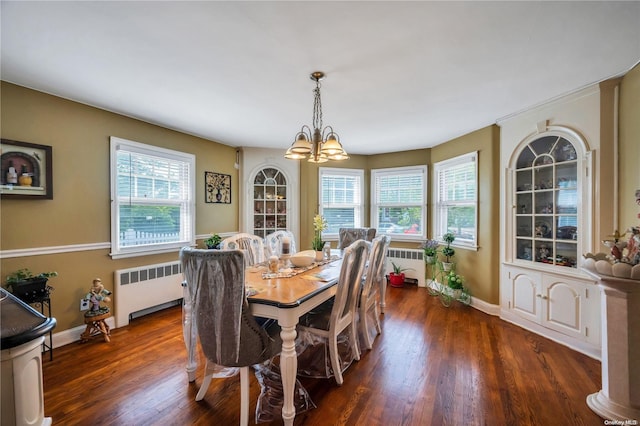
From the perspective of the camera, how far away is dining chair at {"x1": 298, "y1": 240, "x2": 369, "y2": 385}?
6.57ft

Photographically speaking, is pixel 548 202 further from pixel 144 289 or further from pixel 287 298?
pixel 144 289

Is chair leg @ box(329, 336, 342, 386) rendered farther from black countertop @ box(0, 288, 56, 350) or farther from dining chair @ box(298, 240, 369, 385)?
black countertop @ box(0, 288, 56, 350)

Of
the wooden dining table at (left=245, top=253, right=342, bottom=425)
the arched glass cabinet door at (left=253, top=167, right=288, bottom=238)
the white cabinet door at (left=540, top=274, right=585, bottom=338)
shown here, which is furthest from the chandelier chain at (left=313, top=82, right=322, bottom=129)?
the white cabinet door at (left=540, top=274, right=585, bottom=338)

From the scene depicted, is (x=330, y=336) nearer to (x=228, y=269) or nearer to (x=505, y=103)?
(x=228, y=269)

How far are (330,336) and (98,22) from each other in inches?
102

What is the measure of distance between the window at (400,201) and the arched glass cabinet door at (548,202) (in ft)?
5.49

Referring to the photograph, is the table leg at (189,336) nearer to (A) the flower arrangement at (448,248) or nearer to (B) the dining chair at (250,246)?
(B) the dining chair at (250,246)

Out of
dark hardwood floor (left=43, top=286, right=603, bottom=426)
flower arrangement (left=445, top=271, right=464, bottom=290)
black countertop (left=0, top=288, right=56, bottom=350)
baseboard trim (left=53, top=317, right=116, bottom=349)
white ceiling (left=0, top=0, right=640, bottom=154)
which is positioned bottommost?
dark hardwood floor (left=43, top=286, right=603, bottom=426)

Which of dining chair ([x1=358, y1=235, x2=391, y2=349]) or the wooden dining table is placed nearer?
the wooden dining table

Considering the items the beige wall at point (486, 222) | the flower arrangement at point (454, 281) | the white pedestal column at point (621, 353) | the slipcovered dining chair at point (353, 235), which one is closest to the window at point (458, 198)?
the beige wall at point (486, 222)

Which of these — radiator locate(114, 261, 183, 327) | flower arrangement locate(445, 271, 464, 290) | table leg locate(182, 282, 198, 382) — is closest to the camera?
table leg locate(182, 282, 198, 382)

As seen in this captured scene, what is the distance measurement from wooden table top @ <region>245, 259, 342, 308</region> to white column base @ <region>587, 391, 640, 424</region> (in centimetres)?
191

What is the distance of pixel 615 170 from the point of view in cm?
233

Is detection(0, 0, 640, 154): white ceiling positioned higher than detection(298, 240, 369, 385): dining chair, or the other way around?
detection(0, 0, 640, 154): white ceiling
